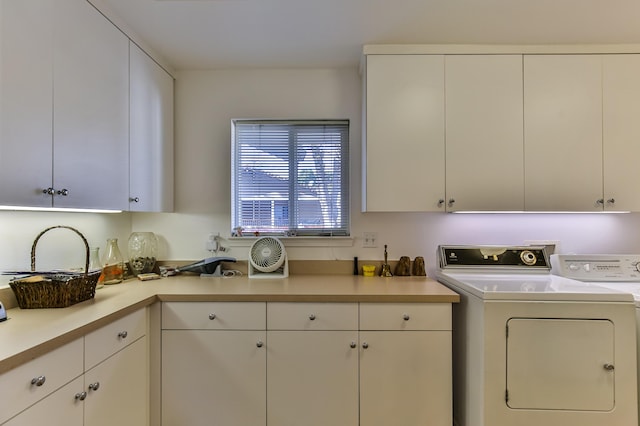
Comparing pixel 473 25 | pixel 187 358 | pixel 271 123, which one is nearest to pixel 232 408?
pixel 187 358

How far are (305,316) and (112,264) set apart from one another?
1.26 meters

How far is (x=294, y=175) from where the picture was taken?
7.83ft

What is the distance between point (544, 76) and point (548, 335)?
4.90 feet

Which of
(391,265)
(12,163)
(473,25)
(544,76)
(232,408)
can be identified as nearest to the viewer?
(12,163)

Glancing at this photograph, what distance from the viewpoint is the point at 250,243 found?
2.37 meters

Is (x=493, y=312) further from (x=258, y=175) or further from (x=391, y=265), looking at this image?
(x=258, y=175)

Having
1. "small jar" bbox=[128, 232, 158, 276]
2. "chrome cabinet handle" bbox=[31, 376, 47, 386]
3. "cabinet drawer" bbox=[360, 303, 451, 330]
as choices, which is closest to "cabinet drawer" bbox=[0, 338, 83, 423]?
"chrome cabinet handle" bbox=[31, 376, 47, 386]

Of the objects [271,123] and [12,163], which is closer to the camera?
[12,163]

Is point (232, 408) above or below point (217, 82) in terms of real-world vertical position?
below

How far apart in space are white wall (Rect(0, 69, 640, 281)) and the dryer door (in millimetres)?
858

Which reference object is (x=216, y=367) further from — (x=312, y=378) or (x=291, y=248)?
(x=291, y=248)

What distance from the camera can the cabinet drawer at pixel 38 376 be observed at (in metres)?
0.94

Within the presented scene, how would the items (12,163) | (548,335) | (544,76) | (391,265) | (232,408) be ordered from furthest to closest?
(391,265) → (544,76) → (232,408) → (548,335) → (12,163)

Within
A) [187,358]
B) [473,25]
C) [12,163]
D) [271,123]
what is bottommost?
[187,358]
